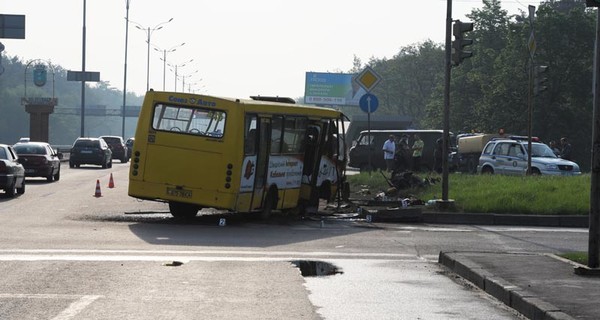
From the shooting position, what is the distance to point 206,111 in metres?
23.2

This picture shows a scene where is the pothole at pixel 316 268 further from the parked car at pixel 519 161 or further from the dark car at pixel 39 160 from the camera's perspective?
the parked car at pixel 519 161

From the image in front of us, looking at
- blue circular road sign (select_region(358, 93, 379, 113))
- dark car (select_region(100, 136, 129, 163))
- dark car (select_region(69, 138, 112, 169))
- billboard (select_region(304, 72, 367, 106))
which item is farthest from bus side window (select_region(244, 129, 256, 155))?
billboard (select_region(304, 72, 367, 106))

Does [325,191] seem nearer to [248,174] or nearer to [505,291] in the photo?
[248,174]

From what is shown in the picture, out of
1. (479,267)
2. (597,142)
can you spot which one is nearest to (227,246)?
(479,267)

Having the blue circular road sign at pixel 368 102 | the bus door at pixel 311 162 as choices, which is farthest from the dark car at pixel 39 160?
the bus door at pixel 311 162

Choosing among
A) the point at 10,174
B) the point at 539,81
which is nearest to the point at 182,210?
the point at 10,174

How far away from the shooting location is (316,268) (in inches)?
598

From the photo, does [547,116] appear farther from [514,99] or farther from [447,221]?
[447,221]

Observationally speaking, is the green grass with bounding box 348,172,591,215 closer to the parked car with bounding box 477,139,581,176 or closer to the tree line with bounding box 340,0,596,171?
the parked car with bounding box 477,139,581,176

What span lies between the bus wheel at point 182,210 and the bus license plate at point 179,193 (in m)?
1.57

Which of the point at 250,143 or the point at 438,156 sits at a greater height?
the point at 250,143

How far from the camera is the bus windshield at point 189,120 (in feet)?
75.5

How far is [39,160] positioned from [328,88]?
80685 mm

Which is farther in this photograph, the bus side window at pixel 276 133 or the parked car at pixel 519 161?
the parked car at pixel 519 161
